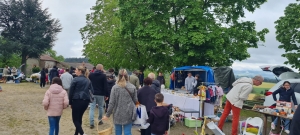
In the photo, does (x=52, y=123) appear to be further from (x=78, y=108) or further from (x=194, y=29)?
(x=194, y=29)

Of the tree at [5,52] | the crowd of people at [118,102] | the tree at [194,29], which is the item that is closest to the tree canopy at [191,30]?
the tree at [194,29]

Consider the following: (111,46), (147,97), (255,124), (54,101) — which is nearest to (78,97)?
(54,101)

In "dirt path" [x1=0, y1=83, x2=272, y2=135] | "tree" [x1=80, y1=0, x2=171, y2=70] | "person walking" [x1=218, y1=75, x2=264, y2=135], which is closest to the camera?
"person walking" [x1=218, y1=75, x2=264, y2=135]

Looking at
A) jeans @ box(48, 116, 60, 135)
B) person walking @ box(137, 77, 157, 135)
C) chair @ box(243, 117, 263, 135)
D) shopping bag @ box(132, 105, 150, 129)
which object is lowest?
chair @ box(243, 117, 263, 135)

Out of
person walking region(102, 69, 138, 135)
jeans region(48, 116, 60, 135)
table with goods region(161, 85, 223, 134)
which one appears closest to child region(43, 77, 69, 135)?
jeans region(48, 116, 60, 135)

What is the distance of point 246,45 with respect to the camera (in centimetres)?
1848

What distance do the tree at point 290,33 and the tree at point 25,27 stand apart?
28631 mm

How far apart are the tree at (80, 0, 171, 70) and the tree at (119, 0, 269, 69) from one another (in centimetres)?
282

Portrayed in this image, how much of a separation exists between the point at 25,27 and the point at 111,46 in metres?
16.2

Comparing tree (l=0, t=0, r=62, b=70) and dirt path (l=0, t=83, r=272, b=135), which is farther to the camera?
tree (l=0, t=0, r=62, b=70)

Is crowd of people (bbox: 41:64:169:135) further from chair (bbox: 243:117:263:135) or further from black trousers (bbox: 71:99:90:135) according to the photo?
chair (bbox: 243:117:263:135)

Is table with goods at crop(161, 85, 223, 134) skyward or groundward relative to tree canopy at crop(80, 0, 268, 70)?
groundward

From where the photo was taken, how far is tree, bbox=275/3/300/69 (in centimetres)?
1734

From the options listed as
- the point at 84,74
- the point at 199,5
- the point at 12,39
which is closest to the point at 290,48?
the point at 199,5
